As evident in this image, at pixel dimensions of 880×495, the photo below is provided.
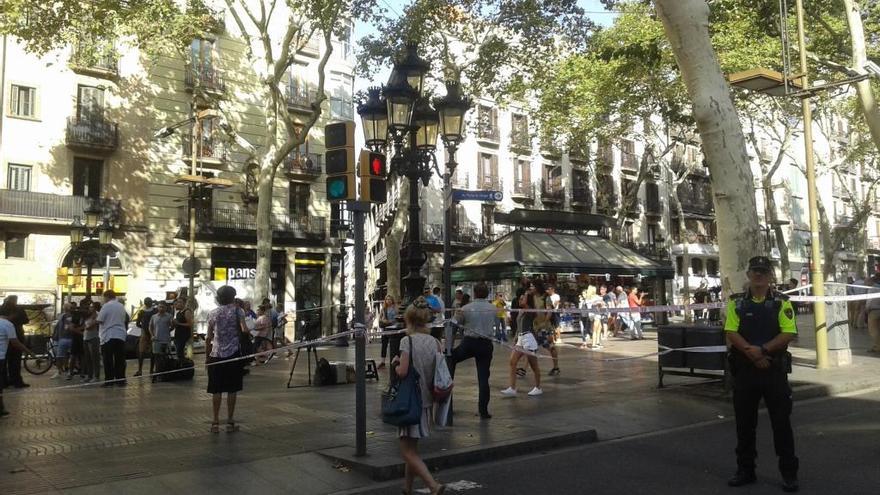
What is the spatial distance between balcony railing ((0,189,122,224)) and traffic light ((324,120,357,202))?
22.5m

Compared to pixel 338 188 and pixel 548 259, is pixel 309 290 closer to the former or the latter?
pixel 548 259

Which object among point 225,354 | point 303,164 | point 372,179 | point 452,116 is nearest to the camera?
point 372,179

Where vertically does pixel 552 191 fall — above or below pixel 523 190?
above

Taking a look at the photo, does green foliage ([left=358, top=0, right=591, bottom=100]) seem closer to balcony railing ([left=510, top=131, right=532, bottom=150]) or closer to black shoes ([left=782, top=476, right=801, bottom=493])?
balcony railing ([left=510, top=131, right=532, bottom=150])

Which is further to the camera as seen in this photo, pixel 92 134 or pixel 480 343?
pixel 92 134

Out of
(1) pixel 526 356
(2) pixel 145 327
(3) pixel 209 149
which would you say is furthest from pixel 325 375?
(3) pixel 209 149

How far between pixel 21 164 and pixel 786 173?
53.8 metres

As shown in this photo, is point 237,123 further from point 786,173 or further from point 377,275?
point 786,173

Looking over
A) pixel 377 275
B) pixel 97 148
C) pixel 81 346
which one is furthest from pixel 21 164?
pixel 377 275

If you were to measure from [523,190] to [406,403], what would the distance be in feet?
126

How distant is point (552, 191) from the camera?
44.4m

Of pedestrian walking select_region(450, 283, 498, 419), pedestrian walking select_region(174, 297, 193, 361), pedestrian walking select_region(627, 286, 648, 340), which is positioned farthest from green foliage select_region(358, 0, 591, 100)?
pedestrian walking select_region(450, 283, 498, 419)

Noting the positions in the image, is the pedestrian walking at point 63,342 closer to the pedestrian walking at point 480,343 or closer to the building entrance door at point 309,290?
the pedestrian walking at point 480,343

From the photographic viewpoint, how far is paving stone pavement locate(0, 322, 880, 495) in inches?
246
